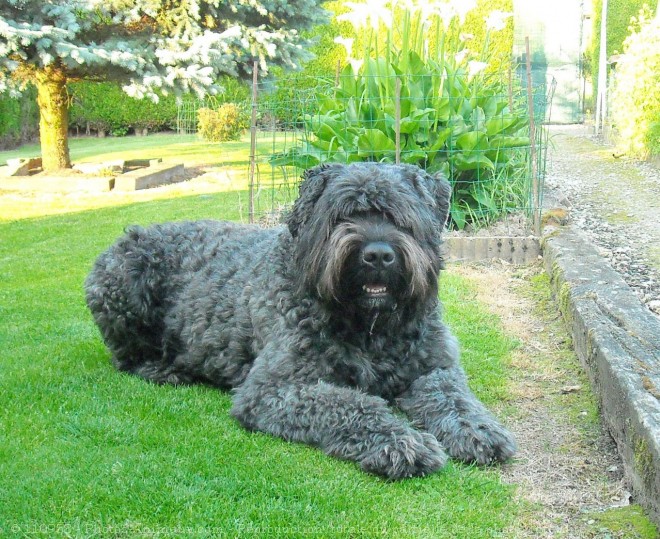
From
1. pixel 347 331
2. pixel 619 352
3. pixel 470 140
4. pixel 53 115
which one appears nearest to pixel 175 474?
pixel 347 331

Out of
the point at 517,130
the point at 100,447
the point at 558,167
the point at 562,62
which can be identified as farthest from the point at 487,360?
the point at 562,62

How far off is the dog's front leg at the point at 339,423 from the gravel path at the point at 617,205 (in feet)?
9.32

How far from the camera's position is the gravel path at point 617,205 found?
6660 millimetres

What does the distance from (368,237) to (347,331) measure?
0.61 meters

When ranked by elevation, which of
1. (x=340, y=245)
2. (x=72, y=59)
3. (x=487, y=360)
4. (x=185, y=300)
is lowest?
(x=487, y=360)

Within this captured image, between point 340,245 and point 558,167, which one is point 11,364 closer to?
point 340,245

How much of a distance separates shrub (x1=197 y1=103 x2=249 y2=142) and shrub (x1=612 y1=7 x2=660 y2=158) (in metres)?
8.34

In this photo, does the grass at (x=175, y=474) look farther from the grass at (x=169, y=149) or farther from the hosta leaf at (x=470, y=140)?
the grass at (x=169, y=149)

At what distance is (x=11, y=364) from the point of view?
5.06m

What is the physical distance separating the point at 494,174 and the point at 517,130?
85cm

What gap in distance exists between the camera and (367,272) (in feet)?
12.1

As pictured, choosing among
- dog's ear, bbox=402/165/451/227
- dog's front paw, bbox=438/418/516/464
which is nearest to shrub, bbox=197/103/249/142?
dog's ear, bbox=402/165/451/227

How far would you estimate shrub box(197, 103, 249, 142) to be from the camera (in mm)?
18422

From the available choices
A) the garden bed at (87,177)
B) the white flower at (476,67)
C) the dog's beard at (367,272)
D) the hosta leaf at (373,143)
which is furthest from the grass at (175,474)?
the garden bed at (87,177)
